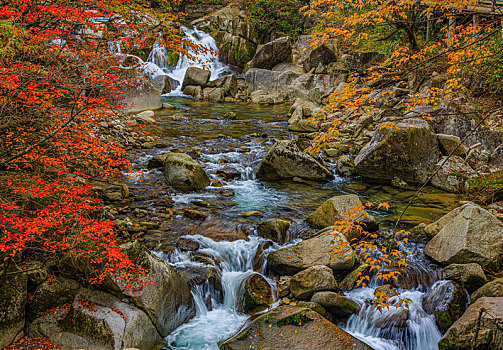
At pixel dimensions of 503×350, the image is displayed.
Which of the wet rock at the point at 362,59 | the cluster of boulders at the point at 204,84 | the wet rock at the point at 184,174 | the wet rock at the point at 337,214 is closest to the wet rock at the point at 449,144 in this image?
the wet rock at the point at 337,214

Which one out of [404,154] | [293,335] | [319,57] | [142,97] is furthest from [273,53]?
[293,335]

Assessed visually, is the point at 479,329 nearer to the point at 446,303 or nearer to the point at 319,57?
the point at 446,303

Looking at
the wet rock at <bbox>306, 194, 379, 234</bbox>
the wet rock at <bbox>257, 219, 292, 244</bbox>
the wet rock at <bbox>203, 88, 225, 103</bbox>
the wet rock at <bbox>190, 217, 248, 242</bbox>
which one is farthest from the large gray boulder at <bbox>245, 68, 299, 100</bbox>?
the wet rock at <bbox>257, 219, 292, 244</bbox>

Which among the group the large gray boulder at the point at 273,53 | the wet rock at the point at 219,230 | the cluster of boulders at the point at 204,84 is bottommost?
the wet rock at the point at 219,230

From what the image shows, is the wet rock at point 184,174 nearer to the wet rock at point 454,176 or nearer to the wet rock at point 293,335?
the wet rock at point 293,335

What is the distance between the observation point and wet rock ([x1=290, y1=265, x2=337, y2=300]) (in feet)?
16.7

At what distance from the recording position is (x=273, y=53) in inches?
968

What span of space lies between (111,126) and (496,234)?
1105cm

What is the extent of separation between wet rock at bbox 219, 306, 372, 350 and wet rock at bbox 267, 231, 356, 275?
114 cm

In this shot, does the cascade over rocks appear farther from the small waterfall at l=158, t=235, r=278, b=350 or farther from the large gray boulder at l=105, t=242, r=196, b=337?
the large gray boulder at l=105, t=242, r=196, b=337

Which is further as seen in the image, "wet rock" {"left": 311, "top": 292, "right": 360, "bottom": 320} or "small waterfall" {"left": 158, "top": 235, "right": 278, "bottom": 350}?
"wet rock" {"left": 311, "top": 292, "right": 360, "bottom": 320}

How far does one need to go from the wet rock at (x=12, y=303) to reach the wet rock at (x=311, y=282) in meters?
3.73

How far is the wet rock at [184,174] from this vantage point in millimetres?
8664

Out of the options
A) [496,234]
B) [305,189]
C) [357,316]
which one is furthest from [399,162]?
[357,316]
